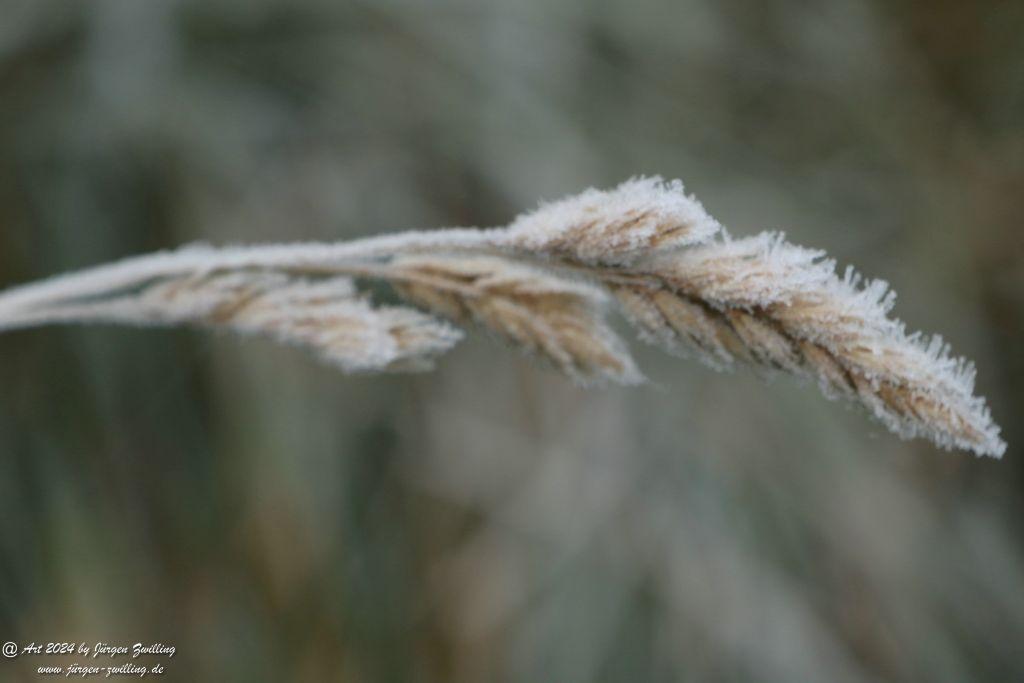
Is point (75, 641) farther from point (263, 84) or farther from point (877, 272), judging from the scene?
point (877, 272)

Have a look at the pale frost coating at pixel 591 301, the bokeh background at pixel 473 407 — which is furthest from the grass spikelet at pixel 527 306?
the bokeh background at pixel 473 407

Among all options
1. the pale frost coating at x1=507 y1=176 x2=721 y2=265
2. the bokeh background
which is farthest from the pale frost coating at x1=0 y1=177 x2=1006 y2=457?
the bokeh background

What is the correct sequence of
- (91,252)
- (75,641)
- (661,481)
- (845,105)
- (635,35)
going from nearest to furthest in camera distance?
(75,641) < (91,252) < (661,481) < (635,35) < (845,105)

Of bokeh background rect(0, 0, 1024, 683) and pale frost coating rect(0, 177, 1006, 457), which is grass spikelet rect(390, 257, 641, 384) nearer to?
pale frost coating rect(0, 177, 1006, 457)

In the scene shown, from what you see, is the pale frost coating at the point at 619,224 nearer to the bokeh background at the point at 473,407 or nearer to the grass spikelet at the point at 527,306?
the grass spikelet at the point at 527,306

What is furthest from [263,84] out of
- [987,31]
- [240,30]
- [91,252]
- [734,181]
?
[987,31]

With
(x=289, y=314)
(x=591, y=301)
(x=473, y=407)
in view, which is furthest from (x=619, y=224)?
(x=473, y=407)

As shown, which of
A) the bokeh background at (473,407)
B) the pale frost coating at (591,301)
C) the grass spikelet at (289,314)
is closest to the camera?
the pale frost coating at (591,301)
